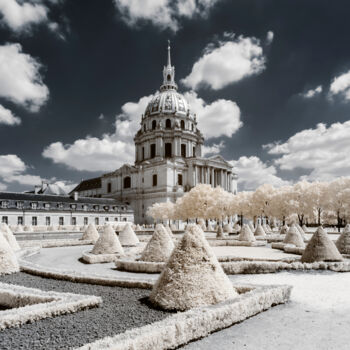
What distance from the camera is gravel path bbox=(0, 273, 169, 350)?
19.4 ft

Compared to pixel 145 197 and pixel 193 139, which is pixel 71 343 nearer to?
pixel 145 197

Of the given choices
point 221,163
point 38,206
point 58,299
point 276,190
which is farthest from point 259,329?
point 221,163

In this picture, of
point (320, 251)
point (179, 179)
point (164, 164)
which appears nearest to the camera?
point (320, 251)

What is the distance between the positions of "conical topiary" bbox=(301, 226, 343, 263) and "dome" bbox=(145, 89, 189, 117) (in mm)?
95403

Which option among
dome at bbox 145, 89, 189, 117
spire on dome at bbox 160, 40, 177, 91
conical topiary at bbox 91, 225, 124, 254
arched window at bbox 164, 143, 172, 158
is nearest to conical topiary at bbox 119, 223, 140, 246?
conical topiary at bbox 91, 225, 124, 254

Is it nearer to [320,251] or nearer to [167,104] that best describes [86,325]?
[320,251]

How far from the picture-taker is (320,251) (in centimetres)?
1540

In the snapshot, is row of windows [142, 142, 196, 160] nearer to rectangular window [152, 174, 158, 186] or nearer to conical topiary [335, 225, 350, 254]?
rectangular window [152, 174, 158, 186]

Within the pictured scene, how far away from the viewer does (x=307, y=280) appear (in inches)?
476

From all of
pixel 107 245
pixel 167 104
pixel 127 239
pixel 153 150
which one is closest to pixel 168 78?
pixel 167 104

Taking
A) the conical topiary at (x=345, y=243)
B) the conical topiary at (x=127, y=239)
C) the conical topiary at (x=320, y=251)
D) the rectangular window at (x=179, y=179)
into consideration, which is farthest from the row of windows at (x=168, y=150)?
the conical topiary at (x=320, y=251)

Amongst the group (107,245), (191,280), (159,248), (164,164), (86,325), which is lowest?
(86,325)

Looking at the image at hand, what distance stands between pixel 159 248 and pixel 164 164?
254 feet

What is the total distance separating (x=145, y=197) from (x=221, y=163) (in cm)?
2626
